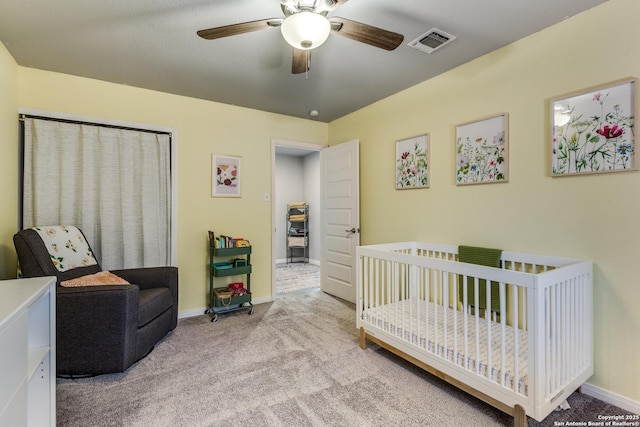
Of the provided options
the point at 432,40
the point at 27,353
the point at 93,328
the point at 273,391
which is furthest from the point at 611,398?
the point at 93,328

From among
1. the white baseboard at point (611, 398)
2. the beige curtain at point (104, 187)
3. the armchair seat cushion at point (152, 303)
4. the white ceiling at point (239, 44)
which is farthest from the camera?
the beige curtain at point (104, 187)

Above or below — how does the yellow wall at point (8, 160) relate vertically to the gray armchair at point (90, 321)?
above

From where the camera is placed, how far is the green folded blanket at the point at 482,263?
2098mm

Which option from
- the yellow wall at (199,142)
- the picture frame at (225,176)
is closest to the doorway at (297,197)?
the yellow wall at (199,142)

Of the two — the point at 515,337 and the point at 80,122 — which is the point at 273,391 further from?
the point at 80,122

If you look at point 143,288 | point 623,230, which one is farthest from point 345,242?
point 623,230

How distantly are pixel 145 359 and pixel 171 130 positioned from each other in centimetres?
217

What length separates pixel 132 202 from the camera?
2.92 meters

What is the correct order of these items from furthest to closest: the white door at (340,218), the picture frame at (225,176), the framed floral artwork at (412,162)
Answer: the white door at (340,218) → the picture frame at (225,176) → the framed floral artwork at (412,162)

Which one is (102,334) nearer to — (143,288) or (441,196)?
(143,288)

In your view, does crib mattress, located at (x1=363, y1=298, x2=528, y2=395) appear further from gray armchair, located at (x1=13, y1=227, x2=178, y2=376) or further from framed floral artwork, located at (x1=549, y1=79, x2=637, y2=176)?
gray armchair, located at (x1=13, y1=227, x2=178, y2=376)

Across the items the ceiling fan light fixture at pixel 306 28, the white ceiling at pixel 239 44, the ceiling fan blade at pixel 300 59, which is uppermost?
the white ceiling at pixel 239 44

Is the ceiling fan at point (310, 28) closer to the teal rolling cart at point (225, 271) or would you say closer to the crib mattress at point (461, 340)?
the crib mattress at point (461, 340)

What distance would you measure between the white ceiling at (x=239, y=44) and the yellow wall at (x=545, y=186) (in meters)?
0.15
